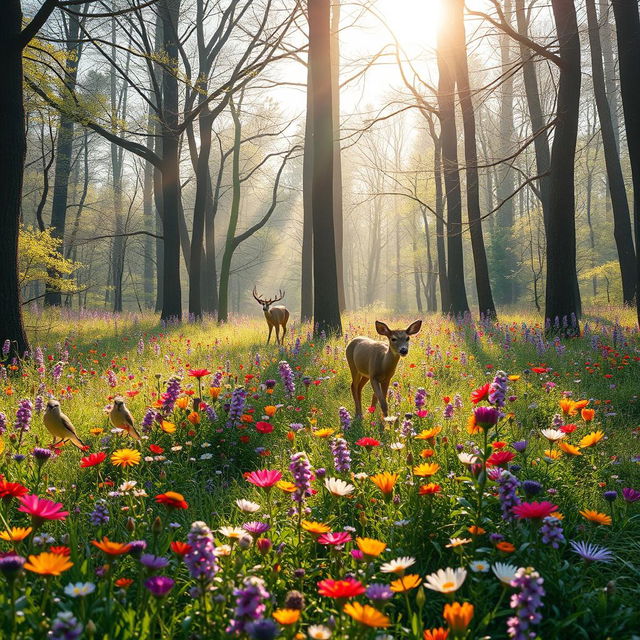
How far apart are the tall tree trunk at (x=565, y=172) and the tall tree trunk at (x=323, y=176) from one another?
4516mm

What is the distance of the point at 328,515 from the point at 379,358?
2.22 m

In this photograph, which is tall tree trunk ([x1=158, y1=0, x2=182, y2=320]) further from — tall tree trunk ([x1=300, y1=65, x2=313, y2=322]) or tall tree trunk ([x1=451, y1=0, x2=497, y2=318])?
tall tree trunk ([x1=451, y1=0, x2=497, y2=318])

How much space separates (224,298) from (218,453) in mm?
13365

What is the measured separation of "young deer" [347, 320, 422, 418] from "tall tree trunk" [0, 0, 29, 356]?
16.7ft

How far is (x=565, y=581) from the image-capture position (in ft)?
7.14

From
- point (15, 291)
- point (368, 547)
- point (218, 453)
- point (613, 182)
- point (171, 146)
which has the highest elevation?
point (171, 146)

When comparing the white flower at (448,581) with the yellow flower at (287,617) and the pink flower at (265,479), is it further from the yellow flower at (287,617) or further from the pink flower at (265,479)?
the pink flower at (265,479)

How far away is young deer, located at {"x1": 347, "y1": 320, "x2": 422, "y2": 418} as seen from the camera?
14.5 feet

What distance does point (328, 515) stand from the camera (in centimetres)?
280

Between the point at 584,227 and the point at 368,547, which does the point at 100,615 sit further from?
the point at 584,227

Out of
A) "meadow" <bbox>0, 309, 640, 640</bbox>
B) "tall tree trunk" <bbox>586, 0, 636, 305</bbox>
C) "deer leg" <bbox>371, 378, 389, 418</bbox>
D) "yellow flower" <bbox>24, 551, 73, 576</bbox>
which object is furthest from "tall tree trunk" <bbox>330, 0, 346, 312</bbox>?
"yellow flower" <bbox>24, 551, 73, 576</bbox>

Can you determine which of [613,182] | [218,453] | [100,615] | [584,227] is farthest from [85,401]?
[584,227]

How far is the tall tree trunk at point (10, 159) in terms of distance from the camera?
714 cm

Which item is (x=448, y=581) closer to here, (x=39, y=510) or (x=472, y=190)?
(x=39, y=510)
